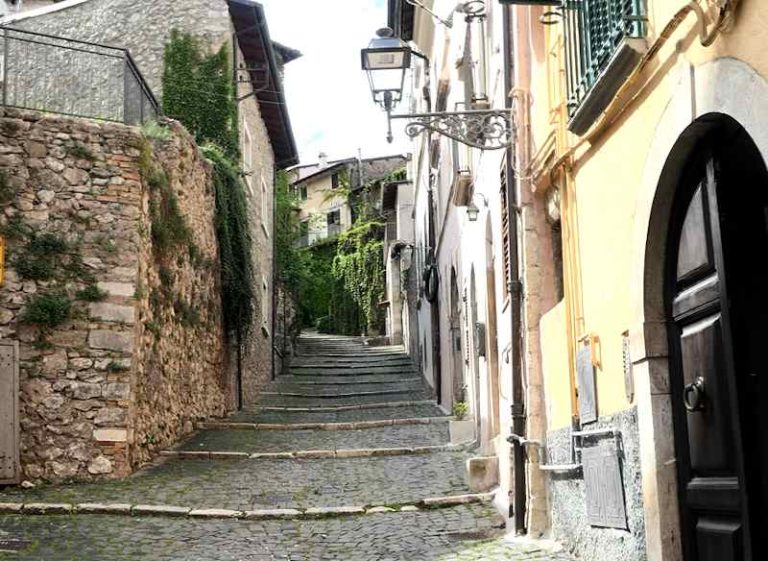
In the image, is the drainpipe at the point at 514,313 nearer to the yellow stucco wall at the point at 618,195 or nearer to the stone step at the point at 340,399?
the yellow stucco wall at the point at 618,195

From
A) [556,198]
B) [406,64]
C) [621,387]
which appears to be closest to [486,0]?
[406,64]

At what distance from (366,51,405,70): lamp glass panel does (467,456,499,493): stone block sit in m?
3.87

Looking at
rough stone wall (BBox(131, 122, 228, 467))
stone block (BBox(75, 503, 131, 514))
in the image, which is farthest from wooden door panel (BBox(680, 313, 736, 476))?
rough stone wall (BBox(131, 122, 228, 467))

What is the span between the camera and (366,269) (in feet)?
115

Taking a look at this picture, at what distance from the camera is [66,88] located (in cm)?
1130

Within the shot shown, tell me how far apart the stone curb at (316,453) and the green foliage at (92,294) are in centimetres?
226

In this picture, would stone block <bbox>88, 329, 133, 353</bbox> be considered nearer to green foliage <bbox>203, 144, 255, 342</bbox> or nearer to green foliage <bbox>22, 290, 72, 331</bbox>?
green foliage <bbox>22, 290, 72, 331</bbox>

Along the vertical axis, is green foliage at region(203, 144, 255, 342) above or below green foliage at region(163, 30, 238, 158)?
below

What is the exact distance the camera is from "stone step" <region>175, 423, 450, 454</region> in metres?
12.2

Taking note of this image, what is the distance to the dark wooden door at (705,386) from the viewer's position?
3711 mm

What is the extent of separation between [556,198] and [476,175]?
380 cm

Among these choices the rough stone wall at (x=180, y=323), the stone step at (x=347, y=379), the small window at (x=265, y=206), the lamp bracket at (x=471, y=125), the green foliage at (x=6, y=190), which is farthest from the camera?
the stone step at (x=347, y=379)

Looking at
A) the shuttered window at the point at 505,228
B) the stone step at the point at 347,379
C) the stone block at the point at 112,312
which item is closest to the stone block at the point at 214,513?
the stone block at the point at 112,312

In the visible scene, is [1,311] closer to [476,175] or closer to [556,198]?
[476,175]
